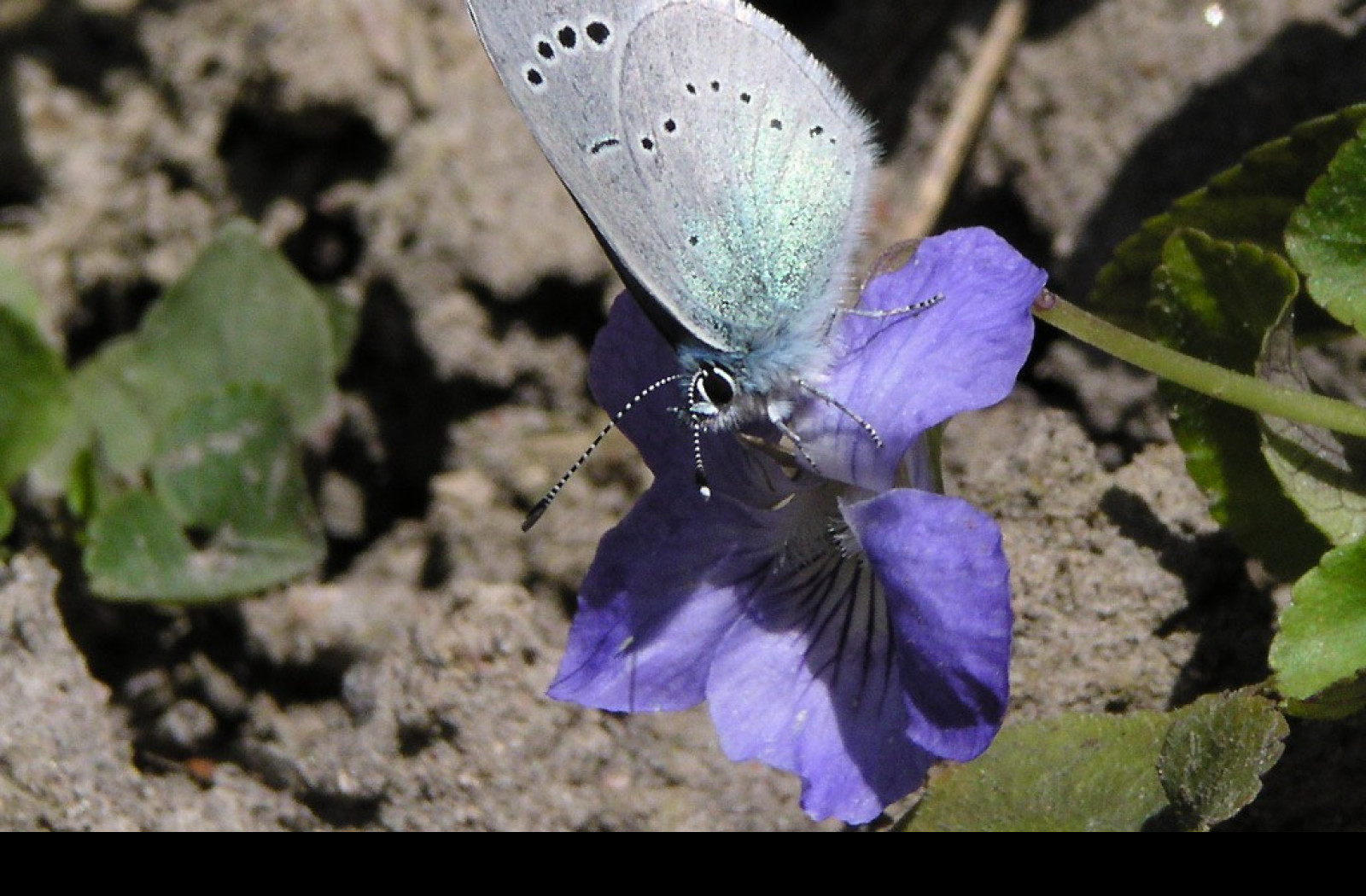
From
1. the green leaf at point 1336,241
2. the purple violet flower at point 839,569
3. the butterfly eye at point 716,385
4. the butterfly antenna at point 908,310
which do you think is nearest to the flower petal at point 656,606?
the purple violet flower at point 839,569

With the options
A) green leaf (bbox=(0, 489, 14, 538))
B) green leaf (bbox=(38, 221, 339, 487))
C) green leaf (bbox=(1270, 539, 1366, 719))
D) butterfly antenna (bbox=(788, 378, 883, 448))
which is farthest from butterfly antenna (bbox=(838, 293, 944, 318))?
green leaf (bbox=(0, 489, 14, 538))

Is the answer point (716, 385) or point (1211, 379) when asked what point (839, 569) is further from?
point (1211, 379)

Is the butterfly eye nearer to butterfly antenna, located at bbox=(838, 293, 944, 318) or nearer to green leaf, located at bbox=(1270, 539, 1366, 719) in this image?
butterfly antenna, located at bbox=(838, 293, 944, 318)

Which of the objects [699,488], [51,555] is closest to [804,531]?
[699,488]

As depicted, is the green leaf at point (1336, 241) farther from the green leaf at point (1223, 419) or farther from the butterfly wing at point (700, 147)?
the butterfly wing at point (700, 147)

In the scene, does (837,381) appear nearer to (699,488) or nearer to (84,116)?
(699,488)
